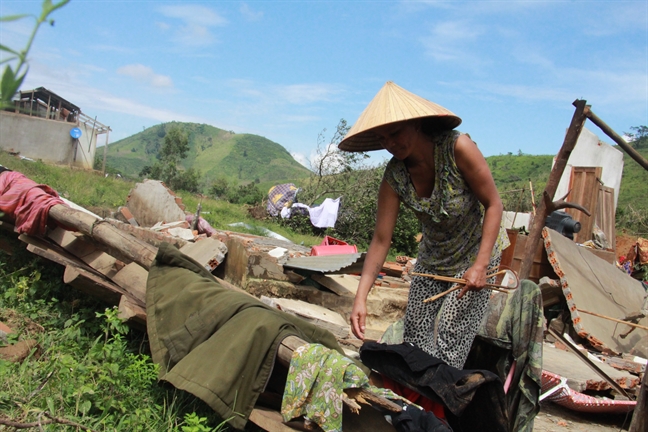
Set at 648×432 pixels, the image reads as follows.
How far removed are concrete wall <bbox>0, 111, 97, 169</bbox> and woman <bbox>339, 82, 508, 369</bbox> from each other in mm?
21952

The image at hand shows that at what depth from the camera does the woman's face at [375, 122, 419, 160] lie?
8.37 ft

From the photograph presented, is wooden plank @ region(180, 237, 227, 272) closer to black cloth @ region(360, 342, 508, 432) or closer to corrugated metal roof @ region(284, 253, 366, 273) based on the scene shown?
corrugated metal roof @ region(284, 253, 366, 273)

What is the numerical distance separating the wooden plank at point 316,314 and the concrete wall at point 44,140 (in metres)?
19.9

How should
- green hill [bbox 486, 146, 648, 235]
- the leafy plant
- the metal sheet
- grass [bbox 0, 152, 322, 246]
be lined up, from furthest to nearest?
green hill [bbox 486, 146, 648, 235]
grass [bbox 0, 152, 322, 246]
the metal sheet
the leafy plant

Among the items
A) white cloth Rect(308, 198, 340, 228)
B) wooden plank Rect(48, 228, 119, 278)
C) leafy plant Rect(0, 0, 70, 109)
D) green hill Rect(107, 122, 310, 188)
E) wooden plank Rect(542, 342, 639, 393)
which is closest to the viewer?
leafy plant Rect(0, 0, 70, 109)

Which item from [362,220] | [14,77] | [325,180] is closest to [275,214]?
[362,220]

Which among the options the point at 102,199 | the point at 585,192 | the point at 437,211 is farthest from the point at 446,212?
the point at 102,199

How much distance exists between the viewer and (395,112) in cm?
249

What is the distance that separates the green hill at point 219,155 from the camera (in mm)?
78562

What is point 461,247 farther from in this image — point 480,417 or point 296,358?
point 296,358

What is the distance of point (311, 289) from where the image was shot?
18.2 feet

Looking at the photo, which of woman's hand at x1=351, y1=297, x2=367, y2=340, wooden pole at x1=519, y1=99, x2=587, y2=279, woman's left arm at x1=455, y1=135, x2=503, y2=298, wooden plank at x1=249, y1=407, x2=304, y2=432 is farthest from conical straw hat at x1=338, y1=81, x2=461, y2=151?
wooden pole at x1=519, y1=99, x2=587, y2=279

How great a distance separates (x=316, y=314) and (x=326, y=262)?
0.89 m

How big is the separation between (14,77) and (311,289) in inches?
202
